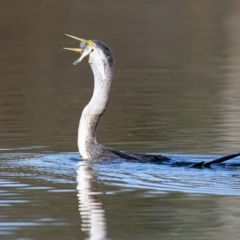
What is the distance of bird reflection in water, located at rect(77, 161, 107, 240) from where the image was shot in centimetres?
800

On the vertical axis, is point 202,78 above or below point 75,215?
above

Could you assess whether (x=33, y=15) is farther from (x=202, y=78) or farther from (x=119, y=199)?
(x=119, y=199)

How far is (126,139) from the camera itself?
13031 millimetres

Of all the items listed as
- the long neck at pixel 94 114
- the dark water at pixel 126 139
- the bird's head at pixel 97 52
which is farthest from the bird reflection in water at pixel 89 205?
the bird's head at pixel 97 52

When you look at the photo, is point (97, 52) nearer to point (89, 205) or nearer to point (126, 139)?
point (126, 139)

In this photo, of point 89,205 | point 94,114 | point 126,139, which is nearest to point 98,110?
point 94,114

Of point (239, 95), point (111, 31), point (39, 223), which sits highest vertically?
point (111, 31)

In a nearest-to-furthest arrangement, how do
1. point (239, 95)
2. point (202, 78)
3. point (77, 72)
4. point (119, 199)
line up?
1. point (119, 199)
2. point (239, 95)
3. point (202, 78)
4. point (77, 72)

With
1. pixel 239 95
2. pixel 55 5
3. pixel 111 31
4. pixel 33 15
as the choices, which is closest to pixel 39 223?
pixel 239 95

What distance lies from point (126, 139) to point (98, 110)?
5.06 feet

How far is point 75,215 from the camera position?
28.2 feet

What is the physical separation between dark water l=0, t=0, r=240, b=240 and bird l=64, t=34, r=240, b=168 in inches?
8.2

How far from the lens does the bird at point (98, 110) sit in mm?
11125

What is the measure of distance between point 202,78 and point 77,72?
329cm
